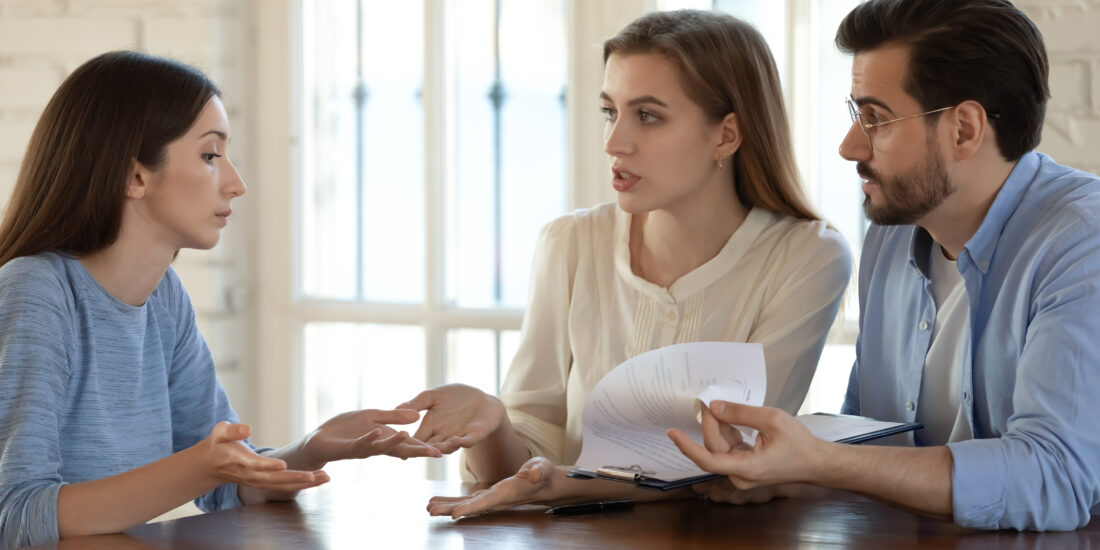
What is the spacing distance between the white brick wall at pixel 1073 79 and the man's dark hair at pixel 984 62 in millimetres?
471

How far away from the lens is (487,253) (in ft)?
8.37

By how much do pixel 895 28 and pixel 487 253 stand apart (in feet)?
4.03

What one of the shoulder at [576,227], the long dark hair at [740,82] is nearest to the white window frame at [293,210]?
the shoulder at [576,227]

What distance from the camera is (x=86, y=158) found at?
4.84 ft

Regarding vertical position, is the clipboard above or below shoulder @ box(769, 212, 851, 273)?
below

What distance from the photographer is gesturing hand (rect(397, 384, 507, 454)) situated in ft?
4.84

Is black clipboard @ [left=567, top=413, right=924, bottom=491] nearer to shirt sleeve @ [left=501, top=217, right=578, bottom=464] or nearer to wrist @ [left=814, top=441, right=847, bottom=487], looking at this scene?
wrist @ [left=814, top=441, right=847, bottom=487]

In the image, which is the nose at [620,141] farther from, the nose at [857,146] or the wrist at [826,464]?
the wrist at [826,464]

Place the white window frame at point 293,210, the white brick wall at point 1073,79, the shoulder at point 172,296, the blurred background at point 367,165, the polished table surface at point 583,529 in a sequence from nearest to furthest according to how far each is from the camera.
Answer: the polished table surface at point 583,529, the shoulder at point 172,296, the white brick wall at point 1073,79, the white window frame at point 293,210, the blurred background at point 367,165

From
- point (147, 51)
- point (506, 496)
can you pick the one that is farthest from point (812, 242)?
point (147, 51)

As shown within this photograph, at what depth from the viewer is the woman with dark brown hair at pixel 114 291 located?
1.33 meters

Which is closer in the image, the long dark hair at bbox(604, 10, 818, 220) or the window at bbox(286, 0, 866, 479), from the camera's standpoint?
the long dark hair at bbox(604, 10, 818, 220)

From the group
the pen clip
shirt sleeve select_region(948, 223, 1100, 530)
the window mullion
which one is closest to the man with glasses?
shirt sleeve select_region(948, 223, 1100, 530)

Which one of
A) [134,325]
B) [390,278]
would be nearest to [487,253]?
[390,278]
